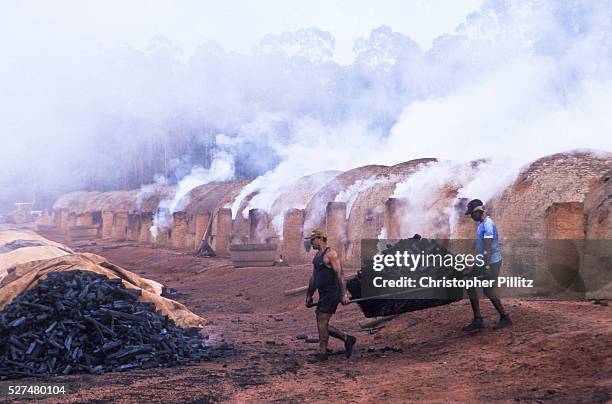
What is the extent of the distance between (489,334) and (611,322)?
4.76 feet

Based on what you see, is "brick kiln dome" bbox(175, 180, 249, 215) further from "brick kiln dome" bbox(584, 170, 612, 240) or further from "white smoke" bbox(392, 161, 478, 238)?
"brick kiln dome" bbox(584, 170, 612, 240)

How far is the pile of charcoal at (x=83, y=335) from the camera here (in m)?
7.80

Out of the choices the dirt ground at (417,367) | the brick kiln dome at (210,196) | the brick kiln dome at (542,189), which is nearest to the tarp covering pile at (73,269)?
the dirt ground at (417,367)

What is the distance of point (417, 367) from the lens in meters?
7.43

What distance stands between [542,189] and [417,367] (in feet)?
30.1

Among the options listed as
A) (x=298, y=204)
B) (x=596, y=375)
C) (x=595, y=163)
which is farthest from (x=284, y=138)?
(x=596, y=375)

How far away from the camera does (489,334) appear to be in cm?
817

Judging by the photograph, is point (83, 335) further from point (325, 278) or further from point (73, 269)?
point (325, 278)

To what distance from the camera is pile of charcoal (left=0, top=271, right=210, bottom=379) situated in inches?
307

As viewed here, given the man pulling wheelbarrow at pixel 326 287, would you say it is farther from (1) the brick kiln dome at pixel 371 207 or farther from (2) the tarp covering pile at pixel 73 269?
(1) the brick kiln dome at pixel 371 207

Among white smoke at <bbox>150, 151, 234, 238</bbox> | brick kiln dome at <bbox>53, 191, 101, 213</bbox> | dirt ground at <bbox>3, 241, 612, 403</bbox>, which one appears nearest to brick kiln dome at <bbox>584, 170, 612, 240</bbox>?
dirt ground at <bbox>3, 241, 612, 403</bbox>

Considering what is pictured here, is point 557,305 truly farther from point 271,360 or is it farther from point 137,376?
point 137,376

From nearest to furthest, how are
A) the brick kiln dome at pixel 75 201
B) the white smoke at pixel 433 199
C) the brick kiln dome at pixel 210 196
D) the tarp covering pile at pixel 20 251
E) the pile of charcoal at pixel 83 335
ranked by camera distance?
the pile of charcoal at pixel 83 335, the tarp covering pile at pixel 20 251, the white smoke at pixel 433 199, the brick kiln dome at pixel 210 196, the brick kiln dome at pixel 75 201

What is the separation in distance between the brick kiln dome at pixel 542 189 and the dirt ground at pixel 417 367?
16.9ft
